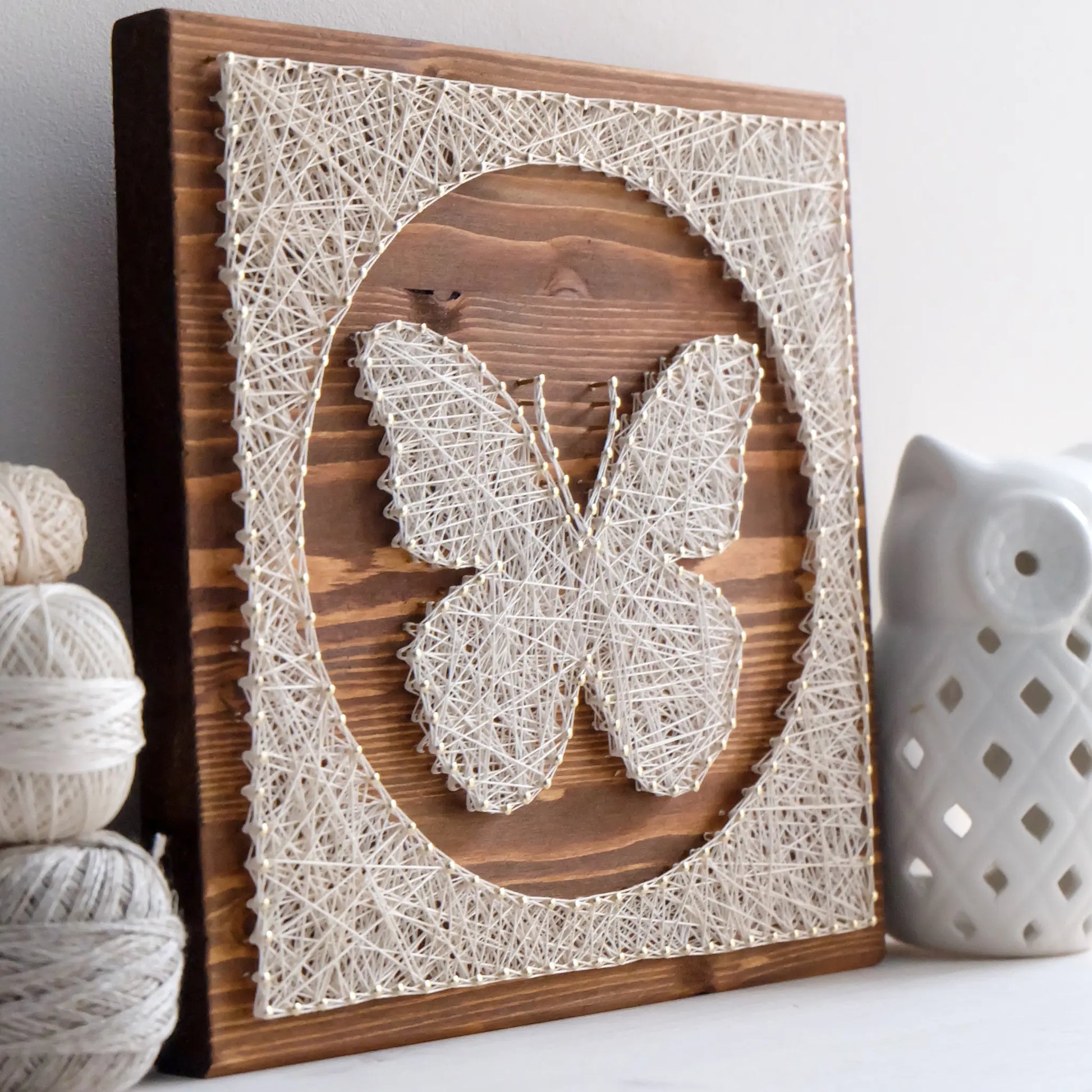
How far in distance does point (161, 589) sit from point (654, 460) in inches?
12.2

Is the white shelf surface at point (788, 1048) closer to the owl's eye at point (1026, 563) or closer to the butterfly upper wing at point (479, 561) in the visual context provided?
the butterfly upper wing at point (479, 561)

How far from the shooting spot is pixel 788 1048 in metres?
0.80

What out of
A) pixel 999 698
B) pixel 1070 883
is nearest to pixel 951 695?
pixel 999 698

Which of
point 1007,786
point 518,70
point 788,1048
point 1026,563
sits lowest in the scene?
point 788,1048

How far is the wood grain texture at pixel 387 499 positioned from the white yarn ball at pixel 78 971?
0.07 meters

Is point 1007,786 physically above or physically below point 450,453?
below

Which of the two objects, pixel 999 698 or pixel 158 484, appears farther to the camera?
pixel 999 698

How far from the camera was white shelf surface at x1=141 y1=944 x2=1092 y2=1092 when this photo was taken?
0.74m

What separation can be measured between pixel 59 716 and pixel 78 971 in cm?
11

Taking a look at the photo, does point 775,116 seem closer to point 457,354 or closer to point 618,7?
point 618,7

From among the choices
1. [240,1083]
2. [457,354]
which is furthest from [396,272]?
[240,1083]

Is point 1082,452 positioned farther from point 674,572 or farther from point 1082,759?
point 674,572

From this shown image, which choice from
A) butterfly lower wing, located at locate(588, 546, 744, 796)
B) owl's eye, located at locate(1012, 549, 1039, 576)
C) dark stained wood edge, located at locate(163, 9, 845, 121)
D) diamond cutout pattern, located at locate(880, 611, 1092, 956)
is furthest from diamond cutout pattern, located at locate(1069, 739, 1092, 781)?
dark stained wood edge, located at locate(163, 9, 845, 121)

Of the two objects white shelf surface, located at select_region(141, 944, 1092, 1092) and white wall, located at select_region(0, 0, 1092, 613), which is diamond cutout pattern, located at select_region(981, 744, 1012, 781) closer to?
white shelf surface, located at select_region(141, 944, 1092, 1092)
